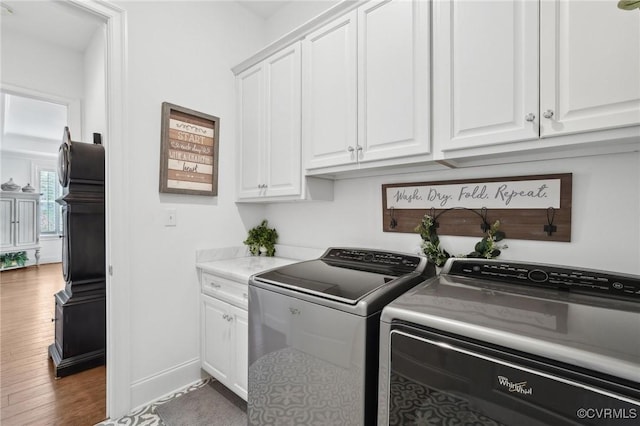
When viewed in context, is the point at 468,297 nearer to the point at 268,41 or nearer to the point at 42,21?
the point at 268,41

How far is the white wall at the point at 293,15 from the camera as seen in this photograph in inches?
87.7

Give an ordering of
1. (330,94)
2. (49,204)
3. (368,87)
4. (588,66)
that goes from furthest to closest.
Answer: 1. (49,204)
2. (330,94)
3. (368,87)
4. (588,66)

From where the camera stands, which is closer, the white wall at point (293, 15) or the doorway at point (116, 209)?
the doorway at point (116, 209)

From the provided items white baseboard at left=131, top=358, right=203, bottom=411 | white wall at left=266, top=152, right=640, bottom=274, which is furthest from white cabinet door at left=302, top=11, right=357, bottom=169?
white baseboard at left=131, top=358, right=203, bottom=411

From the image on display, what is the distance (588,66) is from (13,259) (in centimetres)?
864

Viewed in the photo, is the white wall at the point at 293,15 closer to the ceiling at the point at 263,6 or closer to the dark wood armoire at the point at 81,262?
the ceiling at the point at 263,6

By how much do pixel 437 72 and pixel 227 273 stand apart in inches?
61.9

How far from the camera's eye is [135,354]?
188cm

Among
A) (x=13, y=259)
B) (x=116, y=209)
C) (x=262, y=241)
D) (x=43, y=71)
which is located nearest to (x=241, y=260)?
(x=262, y=241)

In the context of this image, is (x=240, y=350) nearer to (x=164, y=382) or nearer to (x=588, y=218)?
(x=164, y=382)

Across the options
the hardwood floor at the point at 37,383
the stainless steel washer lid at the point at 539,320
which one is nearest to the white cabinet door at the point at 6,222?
the hardwood floor at the point at 37,383

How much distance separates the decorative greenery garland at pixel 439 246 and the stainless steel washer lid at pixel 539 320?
0.27 metres

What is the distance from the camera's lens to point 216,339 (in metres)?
2.00

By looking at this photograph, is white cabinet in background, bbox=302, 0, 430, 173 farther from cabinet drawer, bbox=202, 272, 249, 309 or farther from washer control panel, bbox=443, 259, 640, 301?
cabinet drawer, bbox=202, 272, 249, 309
